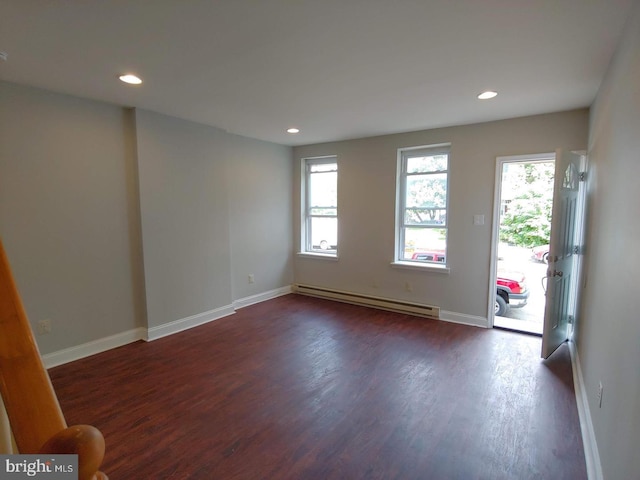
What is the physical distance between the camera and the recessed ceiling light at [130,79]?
2584 mm

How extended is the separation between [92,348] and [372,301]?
11.4ft

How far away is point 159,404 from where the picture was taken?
2459 millimetres

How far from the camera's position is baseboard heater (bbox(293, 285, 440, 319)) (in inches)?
174

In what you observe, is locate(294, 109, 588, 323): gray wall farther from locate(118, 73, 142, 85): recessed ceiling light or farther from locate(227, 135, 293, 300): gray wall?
locate(118, 73, 142, 85): recessed ceiling light

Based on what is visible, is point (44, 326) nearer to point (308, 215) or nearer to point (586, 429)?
point (308, 215)

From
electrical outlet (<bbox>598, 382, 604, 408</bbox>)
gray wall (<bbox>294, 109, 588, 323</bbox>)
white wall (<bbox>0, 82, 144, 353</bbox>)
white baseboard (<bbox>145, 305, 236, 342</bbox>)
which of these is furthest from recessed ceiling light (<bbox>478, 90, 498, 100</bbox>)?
white baseboard (<bbox>145, 305, 236, 342</bbox>)

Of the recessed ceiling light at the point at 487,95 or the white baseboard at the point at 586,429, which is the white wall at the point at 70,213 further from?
the white baseboard at the point at 586,429

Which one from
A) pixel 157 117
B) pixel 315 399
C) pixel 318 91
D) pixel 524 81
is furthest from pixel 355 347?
pixel 157 117

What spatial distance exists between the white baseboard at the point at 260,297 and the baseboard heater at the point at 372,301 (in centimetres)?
22

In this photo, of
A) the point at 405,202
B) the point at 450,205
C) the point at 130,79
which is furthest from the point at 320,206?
the point at 130,79

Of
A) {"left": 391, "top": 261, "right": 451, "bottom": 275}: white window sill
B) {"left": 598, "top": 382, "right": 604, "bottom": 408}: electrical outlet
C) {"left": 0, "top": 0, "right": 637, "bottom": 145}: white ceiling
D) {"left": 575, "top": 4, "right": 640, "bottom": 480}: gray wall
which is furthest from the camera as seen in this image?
{"left": 391, "top": 261, "right": 451, "bottom": 275}: white window sill

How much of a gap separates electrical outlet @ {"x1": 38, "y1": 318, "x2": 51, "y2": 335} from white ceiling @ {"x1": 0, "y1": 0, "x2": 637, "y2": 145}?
6.78 feet

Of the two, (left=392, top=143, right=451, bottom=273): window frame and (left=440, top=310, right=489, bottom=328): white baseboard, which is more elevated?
(left=392, top=143, right=451, bottom=273): window frame

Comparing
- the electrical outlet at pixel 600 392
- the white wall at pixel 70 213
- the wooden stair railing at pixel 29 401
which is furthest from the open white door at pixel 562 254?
the white wall at pixel 70 213
